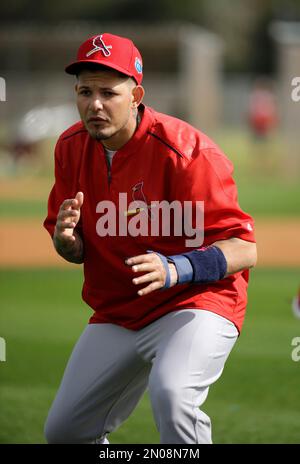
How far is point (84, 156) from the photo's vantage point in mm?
4613

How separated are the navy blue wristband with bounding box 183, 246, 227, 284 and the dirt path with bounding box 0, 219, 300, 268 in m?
9.31

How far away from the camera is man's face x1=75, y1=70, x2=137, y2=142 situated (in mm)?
4289

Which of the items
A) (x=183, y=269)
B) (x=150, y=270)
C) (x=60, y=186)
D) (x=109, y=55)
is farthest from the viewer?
(x=60, y=186)

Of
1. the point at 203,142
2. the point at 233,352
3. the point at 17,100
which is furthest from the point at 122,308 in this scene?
the point at 17,100

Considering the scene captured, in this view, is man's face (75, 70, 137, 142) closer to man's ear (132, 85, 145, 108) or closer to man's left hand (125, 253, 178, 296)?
man's ear (132, 85, 145, 108)

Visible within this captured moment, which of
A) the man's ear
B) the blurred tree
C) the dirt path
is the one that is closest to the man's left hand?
the man's ear

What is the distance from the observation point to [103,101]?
4293 mm

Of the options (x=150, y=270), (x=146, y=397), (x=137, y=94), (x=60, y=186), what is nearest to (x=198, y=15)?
(x=146, y=397)

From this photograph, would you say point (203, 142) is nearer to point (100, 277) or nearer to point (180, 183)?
point (180, 183)

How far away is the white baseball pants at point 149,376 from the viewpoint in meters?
3.96

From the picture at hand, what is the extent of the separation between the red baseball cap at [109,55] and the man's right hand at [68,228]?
0.60 m

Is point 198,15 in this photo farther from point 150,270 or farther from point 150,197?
point 150,270

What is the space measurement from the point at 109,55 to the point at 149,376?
148cm

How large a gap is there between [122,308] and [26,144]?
24845mm
